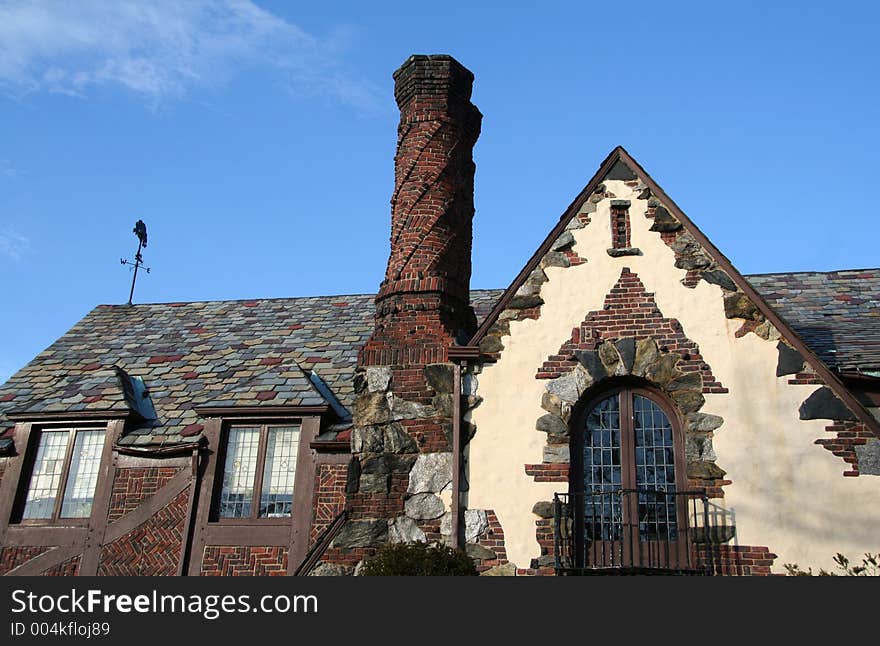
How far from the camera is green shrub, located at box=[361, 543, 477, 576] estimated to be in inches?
374

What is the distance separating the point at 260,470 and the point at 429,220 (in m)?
4.38

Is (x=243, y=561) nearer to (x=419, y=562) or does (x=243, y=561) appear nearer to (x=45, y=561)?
(x=45, y=561)

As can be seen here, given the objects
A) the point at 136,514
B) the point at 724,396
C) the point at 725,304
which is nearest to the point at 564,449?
the point at 724,396

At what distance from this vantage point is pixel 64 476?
14164 millimetres

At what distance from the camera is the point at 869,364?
36.6 ft

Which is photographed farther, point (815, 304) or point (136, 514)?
point (815, 304)

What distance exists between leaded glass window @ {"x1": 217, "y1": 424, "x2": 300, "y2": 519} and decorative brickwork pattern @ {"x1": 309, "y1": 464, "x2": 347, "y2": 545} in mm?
398

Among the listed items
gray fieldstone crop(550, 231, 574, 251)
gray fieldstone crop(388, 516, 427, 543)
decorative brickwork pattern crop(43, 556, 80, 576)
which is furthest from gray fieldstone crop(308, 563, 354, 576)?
decorative brickwork pattern crop(43, 556, 80, 576)

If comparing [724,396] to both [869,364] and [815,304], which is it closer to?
[869,364]

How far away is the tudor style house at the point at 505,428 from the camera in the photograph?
9.95m

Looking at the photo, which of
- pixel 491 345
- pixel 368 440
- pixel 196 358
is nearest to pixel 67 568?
pixel 196 358

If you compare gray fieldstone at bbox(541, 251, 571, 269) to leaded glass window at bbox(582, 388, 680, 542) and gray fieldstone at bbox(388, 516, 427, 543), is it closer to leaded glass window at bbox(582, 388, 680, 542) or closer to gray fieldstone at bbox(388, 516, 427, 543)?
leaded glass window at bbox(582, 388, 680, 542)

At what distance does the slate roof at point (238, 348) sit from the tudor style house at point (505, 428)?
0.10 metres

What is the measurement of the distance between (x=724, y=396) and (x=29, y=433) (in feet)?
34.2
